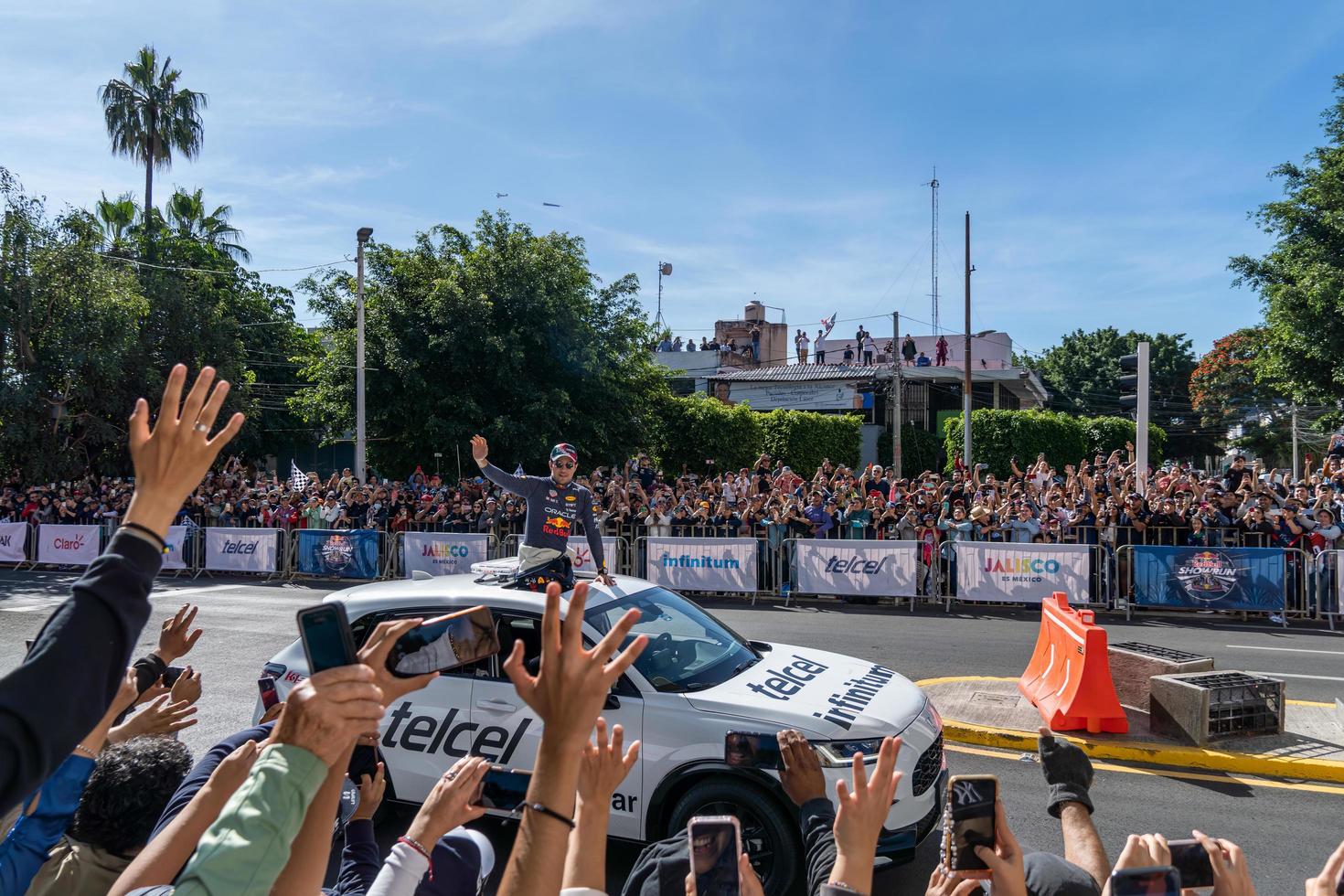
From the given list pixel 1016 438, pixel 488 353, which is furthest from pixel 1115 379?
pixel 488 353

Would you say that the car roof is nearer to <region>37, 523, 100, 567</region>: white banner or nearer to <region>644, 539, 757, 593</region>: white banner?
<region>644, 539, 757, 593</region>: white banner

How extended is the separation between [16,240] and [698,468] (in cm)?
2235

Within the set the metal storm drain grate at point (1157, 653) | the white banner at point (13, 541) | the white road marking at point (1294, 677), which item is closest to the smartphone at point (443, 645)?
the metal storm drain grate at point (1157, 653)

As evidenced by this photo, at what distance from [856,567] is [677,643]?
9.59 m

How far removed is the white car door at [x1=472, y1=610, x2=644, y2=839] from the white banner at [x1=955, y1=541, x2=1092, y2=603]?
10065 mm

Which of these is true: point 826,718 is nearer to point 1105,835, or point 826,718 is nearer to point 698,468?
point 1105,835

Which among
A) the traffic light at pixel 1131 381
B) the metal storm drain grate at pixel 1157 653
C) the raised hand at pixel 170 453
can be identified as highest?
the traffic light at pixel 1131 381

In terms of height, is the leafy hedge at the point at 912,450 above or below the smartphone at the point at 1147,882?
above

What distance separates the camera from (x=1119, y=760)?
674 centimetres

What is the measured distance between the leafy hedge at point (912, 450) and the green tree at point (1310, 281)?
1647 cm

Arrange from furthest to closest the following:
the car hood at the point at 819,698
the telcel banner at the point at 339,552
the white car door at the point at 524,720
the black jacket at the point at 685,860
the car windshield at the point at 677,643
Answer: the telcel banner at the point at 339,552 → the car windshield at the point at 677,643 → the white car door at the point at 524,720 → the car hood at the point at 819,698 → the black jacket at the point at 685,860

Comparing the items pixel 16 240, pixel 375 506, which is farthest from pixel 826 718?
pixel 16 240

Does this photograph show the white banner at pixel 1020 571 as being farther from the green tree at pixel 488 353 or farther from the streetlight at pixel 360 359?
the streetlight at pixel 360 359

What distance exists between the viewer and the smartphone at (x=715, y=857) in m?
1.73
